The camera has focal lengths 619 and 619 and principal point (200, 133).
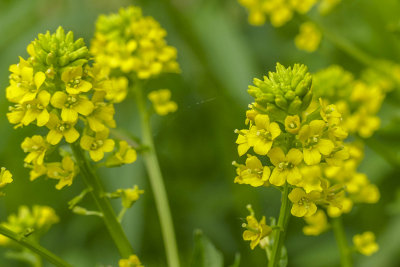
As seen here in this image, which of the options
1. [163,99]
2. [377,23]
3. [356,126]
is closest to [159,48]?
[163,99]

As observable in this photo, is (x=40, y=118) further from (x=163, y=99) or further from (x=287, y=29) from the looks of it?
(x=287, y=29)

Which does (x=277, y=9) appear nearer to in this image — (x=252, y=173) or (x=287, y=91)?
(x=287, y=91)

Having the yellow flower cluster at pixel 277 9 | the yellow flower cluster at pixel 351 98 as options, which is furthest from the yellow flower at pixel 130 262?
the yellow flower cluster at pixel 277 9

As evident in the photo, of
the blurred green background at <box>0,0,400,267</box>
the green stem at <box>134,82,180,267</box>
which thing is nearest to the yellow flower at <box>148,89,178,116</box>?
the green stem at <box>134,82,180,267</box>

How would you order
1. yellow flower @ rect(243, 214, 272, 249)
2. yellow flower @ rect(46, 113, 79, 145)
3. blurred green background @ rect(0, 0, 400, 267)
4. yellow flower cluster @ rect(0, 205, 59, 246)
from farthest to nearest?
blurred green background @ rect(0, 0, 400, 267) < yellow flower cluster @ rect(0, 205, 59, 246) < yellow flower @ rect(46, 113, 79, 145) < yellow flower @ rect(243, 214, 272, 249)

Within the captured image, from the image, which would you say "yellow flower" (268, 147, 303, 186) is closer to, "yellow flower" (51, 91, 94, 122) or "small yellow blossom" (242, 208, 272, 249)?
"small yellow blossom" (242, 208, 272, 249)

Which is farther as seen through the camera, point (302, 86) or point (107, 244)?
point (107, 244)

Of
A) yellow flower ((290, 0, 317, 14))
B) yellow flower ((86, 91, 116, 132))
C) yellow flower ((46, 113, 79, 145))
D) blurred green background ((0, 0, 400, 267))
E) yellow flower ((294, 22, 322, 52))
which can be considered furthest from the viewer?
blurred green background ((0, 0, 400, 267))
